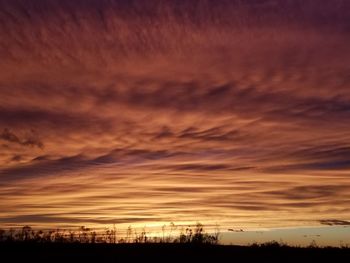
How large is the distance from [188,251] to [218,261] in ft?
5.67

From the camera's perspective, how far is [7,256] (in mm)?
12570

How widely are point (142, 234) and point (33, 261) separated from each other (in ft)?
20.6

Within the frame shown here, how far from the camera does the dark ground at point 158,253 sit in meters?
12.8

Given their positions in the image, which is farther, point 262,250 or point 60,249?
point 262,250

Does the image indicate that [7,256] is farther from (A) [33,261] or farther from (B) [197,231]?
(B) [197,231]

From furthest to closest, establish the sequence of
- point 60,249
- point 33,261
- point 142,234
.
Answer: point 142,234 < point 60,249 < point 33,261

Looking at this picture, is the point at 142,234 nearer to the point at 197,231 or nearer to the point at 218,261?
the point at 197,231

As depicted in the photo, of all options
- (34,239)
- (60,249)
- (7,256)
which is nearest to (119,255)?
(60,249)

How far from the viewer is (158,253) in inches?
550

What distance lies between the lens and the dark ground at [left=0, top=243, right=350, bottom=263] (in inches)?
503

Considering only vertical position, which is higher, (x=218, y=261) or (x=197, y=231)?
(x=197, y=231)

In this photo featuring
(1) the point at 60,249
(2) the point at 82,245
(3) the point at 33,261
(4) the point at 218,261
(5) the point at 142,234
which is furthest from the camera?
(5) the point at 142,234

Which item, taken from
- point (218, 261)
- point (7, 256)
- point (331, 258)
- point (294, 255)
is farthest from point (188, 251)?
point (7, 256)

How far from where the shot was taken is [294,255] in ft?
48.3
